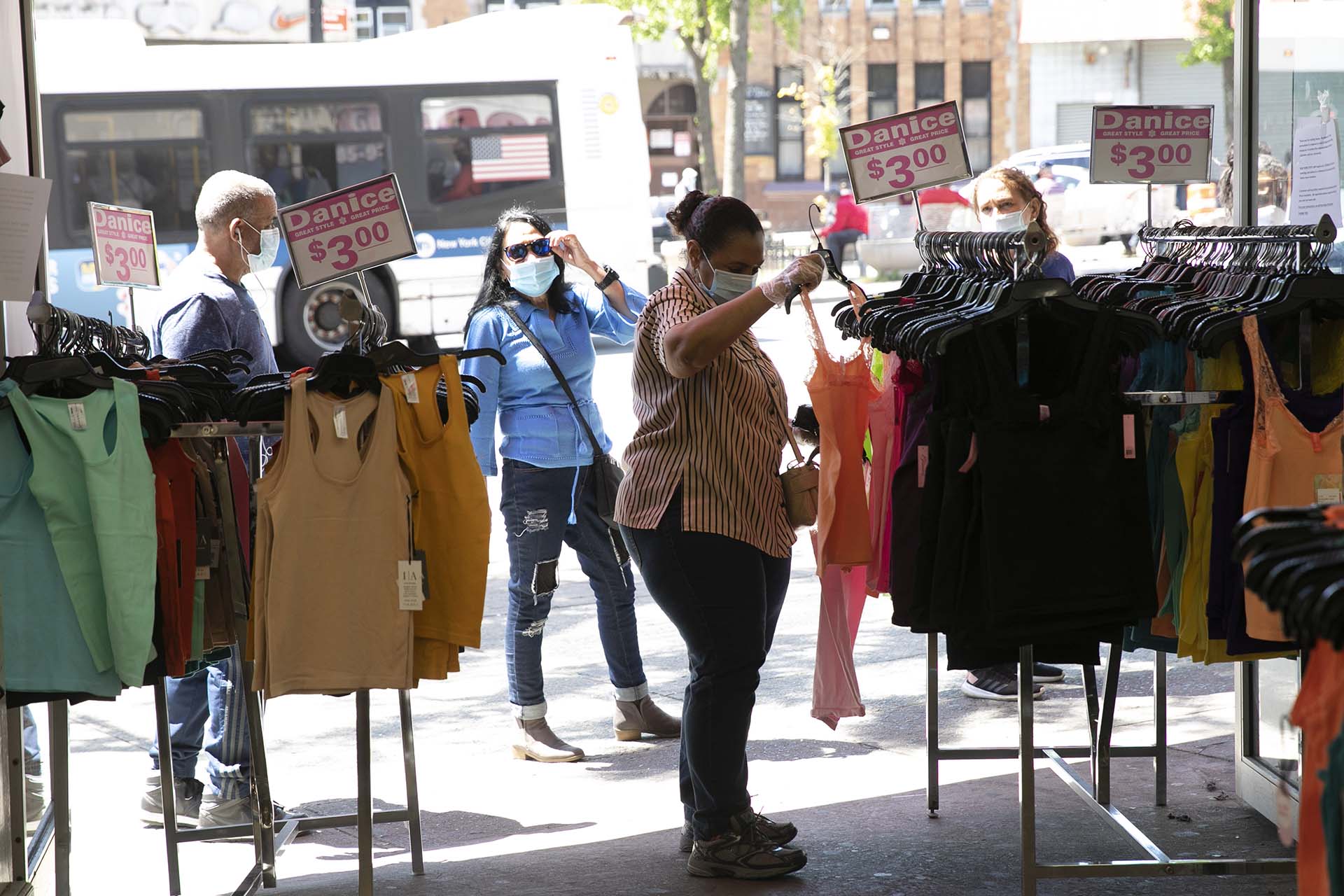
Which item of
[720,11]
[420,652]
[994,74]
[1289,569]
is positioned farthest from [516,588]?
[994,74]

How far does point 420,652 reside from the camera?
3.60 metres

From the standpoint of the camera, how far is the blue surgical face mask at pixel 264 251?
4.79m

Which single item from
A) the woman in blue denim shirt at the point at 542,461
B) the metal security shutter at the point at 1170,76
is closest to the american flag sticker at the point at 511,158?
the woman in blue denim shirt at the point at 542,461

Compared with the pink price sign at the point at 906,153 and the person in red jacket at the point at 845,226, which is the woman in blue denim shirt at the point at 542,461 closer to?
the pink price sign at the point at 906,153

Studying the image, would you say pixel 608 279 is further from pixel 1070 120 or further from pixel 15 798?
pixel 1070 120

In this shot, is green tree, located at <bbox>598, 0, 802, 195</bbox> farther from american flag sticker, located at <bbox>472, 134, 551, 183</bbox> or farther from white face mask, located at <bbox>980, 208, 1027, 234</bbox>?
white face mask, located at <bbox>980, 208, 1027, 234</bbox>

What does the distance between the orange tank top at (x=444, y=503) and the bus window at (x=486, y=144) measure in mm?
13325

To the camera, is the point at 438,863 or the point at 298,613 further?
the point at 438,863

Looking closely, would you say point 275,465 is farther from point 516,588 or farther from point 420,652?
point 516,588

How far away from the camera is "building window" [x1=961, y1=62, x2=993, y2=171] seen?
37.8 m

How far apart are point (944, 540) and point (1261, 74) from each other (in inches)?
76.6

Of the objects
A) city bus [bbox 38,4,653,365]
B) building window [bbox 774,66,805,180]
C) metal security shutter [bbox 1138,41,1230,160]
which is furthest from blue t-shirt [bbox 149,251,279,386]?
building window [bbox 774,66,805,180]

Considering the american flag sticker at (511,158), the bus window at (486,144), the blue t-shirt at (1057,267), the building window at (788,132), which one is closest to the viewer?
the blue t-shirt at (1057,267)

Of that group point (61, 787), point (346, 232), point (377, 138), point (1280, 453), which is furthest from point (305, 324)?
point (1280, 453)
